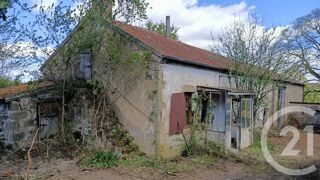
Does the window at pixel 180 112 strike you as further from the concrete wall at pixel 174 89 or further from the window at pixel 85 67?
the window at pixel 85 67

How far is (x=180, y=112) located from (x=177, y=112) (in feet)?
0.79

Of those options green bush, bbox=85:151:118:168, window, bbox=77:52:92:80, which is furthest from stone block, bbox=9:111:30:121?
green bush, bbox=85:151:118:168

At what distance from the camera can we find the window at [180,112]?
15.2m

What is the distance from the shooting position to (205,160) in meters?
14.4

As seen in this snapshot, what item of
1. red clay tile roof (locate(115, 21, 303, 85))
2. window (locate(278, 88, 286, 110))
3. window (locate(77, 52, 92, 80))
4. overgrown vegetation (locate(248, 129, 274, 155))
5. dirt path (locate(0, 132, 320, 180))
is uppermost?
red clay tile roof (locate(115, 21, 303, 85))

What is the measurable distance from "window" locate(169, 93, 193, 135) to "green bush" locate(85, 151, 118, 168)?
2747mm

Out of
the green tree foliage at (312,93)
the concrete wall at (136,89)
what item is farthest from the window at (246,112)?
the green tree foliage at (312,93)

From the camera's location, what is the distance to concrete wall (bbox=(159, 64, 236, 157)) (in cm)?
1482

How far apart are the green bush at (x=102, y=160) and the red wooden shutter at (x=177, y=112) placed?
2.75 metres

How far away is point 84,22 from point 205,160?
22.4ft

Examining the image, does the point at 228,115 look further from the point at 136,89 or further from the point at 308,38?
the point at 308,38

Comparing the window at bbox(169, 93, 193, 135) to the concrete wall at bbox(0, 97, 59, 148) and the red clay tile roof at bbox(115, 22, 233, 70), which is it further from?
the concrete wall at bbox(0, 97, 59, 148)

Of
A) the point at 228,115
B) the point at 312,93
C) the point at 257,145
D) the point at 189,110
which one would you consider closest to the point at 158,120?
the point at 189,110

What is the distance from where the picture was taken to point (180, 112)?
51.2ft
